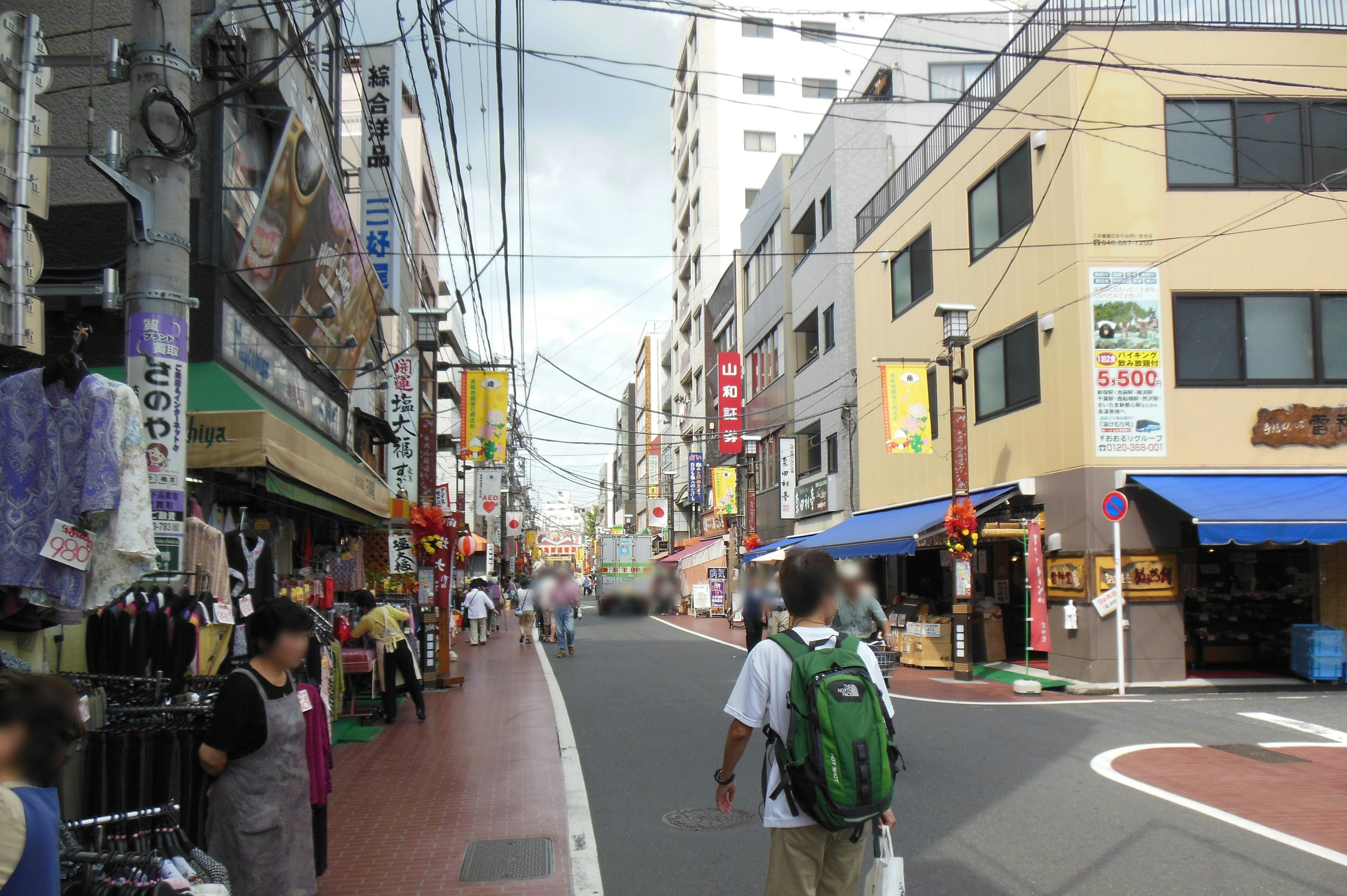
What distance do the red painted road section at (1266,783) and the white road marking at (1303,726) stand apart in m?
0.72

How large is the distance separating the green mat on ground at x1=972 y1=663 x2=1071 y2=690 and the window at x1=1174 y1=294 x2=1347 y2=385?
5.04 meters

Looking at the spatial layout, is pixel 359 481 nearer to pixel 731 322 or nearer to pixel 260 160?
pixel 260 160

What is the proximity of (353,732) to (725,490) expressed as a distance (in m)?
28.4

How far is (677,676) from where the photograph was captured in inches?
631

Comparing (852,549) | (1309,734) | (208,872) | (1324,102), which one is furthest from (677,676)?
(1324,102)

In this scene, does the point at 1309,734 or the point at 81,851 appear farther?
the point at 1309,734

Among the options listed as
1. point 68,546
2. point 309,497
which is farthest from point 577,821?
point 309,497

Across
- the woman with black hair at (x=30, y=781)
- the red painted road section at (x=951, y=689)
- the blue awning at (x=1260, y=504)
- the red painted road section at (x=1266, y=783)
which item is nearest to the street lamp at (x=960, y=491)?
the red painted road section at (x=951, y=689)

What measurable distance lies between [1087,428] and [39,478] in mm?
14069

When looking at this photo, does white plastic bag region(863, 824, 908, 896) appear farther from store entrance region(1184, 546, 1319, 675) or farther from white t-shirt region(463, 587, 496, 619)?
white t-shirt region(463, 587, 496, 619)

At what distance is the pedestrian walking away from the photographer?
20.5m

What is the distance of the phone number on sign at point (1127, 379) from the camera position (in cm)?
1511

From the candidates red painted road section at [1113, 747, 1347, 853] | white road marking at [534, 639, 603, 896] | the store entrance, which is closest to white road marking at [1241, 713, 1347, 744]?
red painted road section at [1113, 747, 1347, 853]

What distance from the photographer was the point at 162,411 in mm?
5621
